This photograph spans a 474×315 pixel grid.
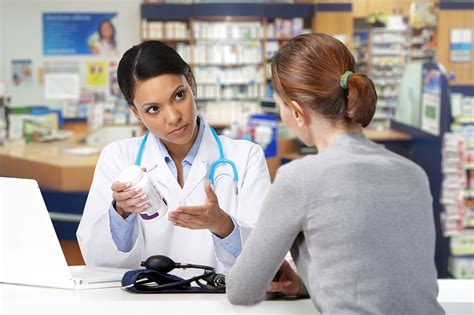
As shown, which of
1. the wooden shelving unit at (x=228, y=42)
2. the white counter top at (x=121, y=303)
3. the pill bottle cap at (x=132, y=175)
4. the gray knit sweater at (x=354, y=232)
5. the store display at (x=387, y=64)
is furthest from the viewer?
the wooden shelving unit at (x=228, y=42)

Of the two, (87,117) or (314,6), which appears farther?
(314,6)

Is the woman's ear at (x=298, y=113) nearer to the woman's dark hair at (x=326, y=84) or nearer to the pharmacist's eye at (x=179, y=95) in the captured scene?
the woman's dark hair at (x=326, y=84)

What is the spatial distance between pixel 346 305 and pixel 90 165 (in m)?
4.65

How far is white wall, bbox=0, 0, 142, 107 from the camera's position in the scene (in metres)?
7.73

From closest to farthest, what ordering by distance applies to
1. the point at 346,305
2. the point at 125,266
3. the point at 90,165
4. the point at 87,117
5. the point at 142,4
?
the point at 346,305 → the point at 125,266 → the point at 90,165 → the point at 87,117 → the point at 142,4

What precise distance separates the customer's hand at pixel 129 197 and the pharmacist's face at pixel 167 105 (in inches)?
12.0

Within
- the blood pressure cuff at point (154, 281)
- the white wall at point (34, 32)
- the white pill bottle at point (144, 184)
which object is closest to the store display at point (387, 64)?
the white wall at point (34, 32)

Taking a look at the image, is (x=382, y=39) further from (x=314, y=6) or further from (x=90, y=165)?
(x=90, y=165)

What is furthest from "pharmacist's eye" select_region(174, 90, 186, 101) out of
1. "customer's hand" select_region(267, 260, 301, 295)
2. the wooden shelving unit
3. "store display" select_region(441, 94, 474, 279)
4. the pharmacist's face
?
the wooden shelving unit

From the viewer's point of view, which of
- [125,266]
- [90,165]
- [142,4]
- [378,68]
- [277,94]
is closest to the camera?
[277,94]

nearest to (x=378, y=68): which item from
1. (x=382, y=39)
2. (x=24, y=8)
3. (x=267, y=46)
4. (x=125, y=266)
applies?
(x=382, y=39)

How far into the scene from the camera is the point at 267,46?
8.62m

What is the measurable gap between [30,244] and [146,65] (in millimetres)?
634

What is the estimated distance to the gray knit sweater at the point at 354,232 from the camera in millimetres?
1449
